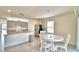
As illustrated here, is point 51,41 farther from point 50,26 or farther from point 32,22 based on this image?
point 32,22

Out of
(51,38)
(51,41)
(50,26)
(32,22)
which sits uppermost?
(32,22)

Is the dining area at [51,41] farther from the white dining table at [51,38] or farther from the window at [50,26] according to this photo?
the window at [50,26]

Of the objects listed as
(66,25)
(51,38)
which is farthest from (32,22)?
(66,25)

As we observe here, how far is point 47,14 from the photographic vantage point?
3.18 metres

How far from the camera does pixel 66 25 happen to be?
3.23 metres

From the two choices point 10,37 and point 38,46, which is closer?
point 38,46

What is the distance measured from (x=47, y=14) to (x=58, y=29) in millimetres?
692

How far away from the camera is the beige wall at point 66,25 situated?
3164mm

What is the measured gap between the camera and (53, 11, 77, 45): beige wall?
10.4ft

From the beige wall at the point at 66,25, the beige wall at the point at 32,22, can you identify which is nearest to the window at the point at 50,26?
the beige wall at the point at 66,25

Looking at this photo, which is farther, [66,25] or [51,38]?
[51,38]
